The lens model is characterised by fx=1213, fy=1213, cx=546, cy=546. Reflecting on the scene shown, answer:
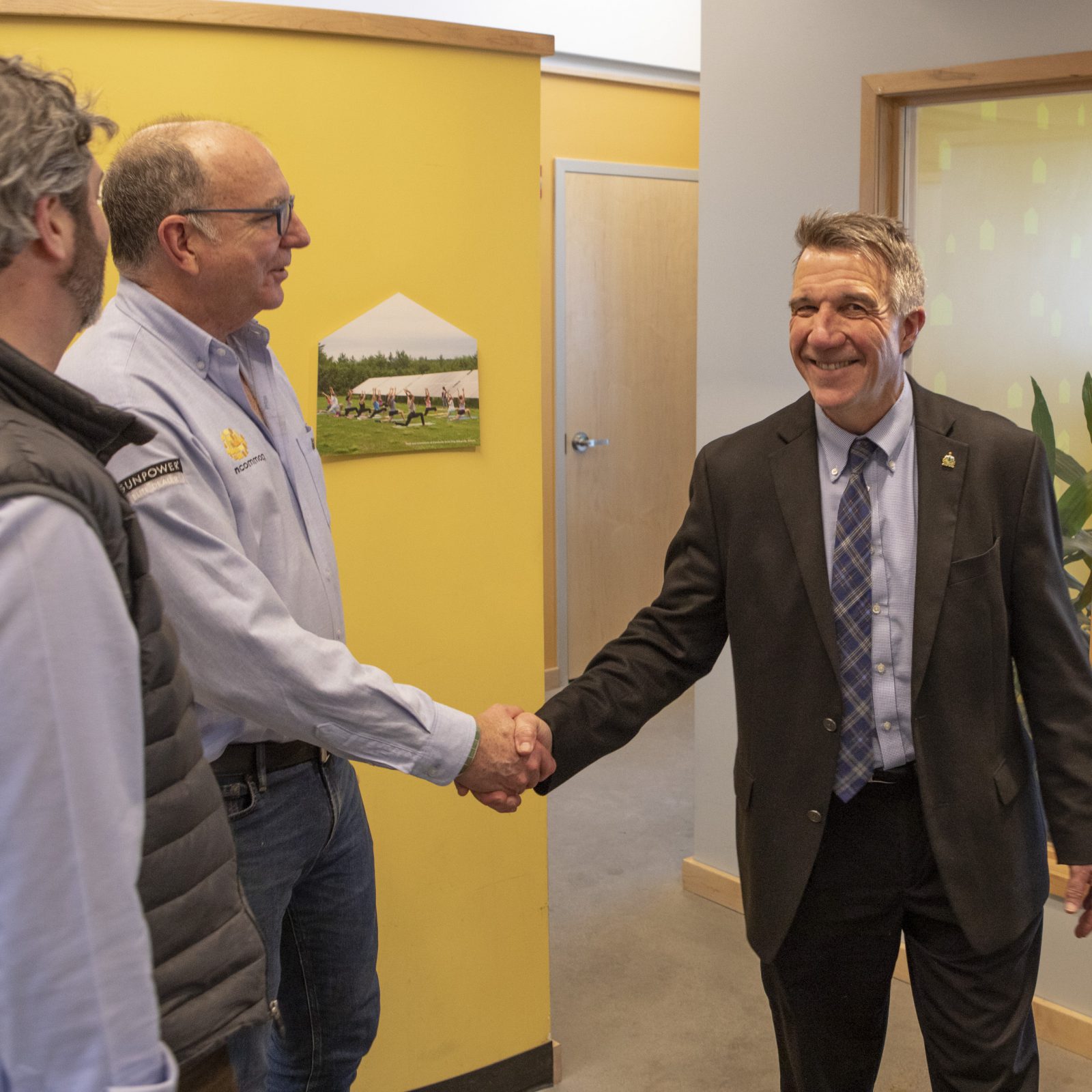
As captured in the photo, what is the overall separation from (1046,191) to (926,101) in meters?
0.36

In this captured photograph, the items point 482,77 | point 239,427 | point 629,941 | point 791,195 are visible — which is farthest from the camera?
point 629,941

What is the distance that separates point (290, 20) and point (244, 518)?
38.2 inches

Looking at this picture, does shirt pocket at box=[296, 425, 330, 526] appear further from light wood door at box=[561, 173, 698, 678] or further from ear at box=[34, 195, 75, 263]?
light wood door at box=[561, 173, 698, 678]

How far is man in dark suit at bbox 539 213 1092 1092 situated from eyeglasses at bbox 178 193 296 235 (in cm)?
75

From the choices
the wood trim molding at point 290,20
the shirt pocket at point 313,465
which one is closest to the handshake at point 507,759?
the shirt pocket at point 313,465

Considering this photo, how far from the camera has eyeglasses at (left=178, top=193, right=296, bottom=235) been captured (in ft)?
5.38

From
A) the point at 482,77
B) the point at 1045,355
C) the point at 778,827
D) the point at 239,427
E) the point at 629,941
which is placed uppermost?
the point at 482,77

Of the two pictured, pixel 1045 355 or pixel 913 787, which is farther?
pixel 1045 355

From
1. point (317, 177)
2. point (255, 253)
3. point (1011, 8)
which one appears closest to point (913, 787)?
point (255, 253)

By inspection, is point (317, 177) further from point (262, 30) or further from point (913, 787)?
point (913, 787)

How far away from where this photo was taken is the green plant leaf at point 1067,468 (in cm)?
292

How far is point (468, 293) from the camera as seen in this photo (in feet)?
7.75

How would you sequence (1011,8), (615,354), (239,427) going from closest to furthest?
(239,427), (1011,8), (615,354)

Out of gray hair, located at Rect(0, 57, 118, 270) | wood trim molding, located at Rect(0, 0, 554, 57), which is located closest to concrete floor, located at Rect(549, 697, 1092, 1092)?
wood trim molding, located at Rect(0, 0, 554, 57)
